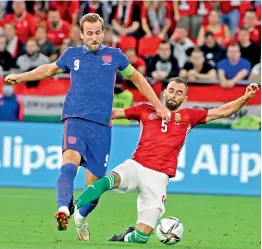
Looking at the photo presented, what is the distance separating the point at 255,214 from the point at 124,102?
4866mm

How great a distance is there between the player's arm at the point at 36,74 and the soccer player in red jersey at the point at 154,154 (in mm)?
873

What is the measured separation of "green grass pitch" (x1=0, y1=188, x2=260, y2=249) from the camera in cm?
1059

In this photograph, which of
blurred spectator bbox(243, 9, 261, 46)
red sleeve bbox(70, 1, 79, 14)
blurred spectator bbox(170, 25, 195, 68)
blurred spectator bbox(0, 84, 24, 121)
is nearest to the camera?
blurred spectator bbox(0, 84, 24, 121)

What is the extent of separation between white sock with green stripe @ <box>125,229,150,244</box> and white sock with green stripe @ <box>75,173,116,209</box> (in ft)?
2.11

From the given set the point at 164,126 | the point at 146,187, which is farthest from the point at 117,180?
the point at 164,126

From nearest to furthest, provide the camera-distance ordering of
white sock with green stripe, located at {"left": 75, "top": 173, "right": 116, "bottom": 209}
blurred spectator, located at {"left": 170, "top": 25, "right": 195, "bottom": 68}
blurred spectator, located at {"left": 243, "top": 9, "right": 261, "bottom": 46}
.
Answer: white sock with green stripe, located at {"left": 75, "top": 173, "right": 116, "bottom": 209} → blurred spectator, located at {"left": 170, "top": 25, "right": 195, "bottom": 68} → blurred spectator, located at {"left": 243, "top": 9, "right": 261, "bottom": 46}

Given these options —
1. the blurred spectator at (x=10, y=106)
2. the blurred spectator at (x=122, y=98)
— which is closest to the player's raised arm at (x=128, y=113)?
the blurred spectator at (x=122, y=98)

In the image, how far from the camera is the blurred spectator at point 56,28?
69.2 feet

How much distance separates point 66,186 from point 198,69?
10.4 metres

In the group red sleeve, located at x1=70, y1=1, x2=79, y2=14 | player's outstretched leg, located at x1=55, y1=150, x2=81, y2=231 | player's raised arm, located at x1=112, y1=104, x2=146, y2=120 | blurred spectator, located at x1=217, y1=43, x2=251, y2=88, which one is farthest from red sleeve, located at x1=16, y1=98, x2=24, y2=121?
player's outstretched leg, located at x1=55, y1=150, x2=81, y2=231

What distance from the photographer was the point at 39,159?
17219 millimetres

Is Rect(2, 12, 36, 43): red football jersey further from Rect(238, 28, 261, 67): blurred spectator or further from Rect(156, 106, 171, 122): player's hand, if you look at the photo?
Rect(156, 106, 171, 122): player's hand

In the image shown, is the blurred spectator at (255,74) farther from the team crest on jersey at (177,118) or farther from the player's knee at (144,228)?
the player's knee at (144,228)

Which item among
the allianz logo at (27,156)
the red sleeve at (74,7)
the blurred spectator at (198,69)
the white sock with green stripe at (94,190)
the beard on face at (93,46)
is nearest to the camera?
the white sock with green stripe at (94,190)
